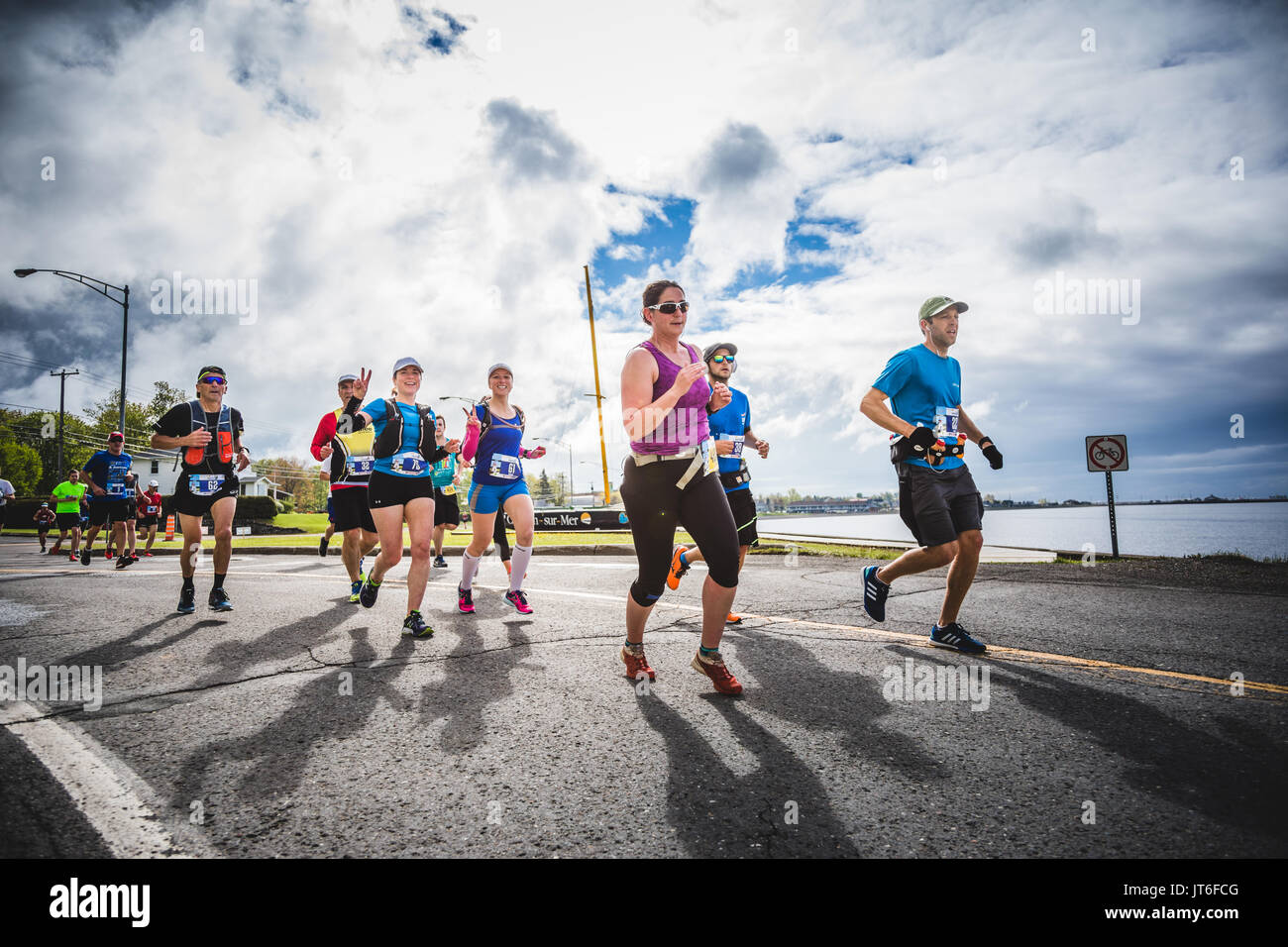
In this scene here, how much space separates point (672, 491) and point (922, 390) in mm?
2159

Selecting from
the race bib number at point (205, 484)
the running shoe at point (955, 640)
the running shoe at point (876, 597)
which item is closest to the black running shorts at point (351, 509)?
the race bib number at point (205, 484)

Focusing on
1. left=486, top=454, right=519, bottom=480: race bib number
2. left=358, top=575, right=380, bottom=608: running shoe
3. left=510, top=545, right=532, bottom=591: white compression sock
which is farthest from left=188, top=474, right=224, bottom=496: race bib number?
left=510, top=545, right=532, bottom=591: white compression sock

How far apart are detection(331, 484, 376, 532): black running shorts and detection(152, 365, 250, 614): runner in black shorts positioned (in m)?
0.98

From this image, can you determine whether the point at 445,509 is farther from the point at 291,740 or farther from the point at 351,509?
the point at 291,740

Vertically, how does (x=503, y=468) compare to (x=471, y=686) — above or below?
above

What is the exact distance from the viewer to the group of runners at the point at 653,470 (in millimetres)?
3271

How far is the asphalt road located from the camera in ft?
5.89

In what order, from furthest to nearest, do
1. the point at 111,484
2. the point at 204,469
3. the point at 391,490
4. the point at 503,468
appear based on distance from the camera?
1. the point at 111,484
2. the point at 204,469
3. the point at 503,468
4. the point at 391,490

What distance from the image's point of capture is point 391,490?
5.07 meters

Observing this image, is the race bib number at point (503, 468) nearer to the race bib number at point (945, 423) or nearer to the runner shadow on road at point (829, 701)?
the runner shadow on road at point (829, 701)

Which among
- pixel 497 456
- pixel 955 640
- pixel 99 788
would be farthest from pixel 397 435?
pixel 955 640

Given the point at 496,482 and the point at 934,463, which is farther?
the point at 496,482

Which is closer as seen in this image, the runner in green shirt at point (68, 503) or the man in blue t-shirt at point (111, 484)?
the man in blue t-shirt at point (111, 484)
